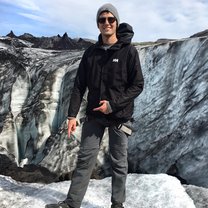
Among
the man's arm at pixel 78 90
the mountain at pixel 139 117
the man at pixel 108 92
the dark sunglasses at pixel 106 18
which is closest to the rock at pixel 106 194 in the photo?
the man at pixel 108 92

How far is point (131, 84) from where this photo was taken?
5301 mm

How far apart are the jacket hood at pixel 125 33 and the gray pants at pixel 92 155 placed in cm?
113

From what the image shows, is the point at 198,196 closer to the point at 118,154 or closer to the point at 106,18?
the point at 118,154

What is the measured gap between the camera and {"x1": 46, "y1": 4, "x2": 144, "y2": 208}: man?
521cm

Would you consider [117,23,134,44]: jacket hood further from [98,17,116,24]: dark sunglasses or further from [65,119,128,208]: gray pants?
[65,119,128,208]: gray pants

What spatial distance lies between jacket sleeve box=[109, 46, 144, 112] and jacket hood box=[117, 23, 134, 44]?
0.16 meters

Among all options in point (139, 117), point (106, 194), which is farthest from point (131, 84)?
point (139, 117)

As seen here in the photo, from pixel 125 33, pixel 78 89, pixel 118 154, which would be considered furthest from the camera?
pixel 78 89

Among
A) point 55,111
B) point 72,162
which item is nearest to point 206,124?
point 72,162

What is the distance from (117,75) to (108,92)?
264 mm

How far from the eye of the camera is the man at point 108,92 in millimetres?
5211

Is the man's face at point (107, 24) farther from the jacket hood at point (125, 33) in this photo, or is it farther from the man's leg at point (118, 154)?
the man's leg at point (118, 154)

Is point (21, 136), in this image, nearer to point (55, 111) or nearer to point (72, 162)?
point (55, 111)

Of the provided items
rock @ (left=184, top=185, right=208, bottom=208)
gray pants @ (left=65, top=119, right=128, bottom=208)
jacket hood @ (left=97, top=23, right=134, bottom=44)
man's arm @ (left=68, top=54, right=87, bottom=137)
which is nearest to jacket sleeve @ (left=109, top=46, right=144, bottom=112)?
jacket hood @ (left=97, top=23, right=134, bottom=44)
